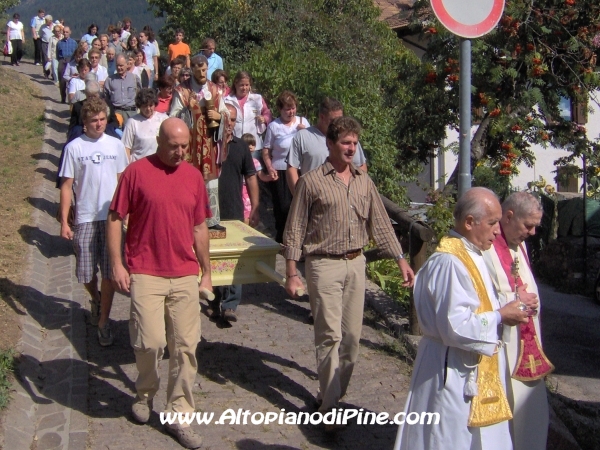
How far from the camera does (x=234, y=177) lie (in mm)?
7957

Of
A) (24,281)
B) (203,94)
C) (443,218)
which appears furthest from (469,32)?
(24,281)

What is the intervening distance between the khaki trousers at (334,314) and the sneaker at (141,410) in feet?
3.75

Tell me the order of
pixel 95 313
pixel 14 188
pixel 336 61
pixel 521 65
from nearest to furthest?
pixel 95 313 → pixel 521 65 → pixel 14 188 → pixel 336 61

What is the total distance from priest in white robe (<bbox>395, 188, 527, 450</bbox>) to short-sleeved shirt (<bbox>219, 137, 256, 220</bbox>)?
385 centimetres

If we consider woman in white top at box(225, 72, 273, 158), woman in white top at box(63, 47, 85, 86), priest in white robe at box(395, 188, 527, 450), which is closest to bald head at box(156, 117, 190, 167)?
priest in white robe at box(395, 188, 527, 450)

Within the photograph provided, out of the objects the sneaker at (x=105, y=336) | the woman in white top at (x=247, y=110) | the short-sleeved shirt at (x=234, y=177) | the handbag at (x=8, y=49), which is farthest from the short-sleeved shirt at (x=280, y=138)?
the handbag at (x=8, y=49)

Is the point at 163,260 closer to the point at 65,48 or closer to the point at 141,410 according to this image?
the point at 141,410

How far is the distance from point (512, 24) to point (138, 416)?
19.1ft

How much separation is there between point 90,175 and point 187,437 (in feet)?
8.39

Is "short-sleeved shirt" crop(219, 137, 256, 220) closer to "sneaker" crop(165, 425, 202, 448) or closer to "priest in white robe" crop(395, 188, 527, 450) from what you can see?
"sneaker" crop(165, 425, 202, 448)

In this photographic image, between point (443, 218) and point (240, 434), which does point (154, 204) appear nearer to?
point (240, 434)

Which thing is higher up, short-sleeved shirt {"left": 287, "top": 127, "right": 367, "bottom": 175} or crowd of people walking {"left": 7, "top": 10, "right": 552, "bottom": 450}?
short-sleeved shirt {"left": 287, "top": 127, "right": 367, "bottom": 175}

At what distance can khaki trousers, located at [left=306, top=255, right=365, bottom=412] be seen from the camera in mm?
5641

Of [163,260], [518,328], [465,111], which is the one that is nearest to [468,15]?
[465,111]
